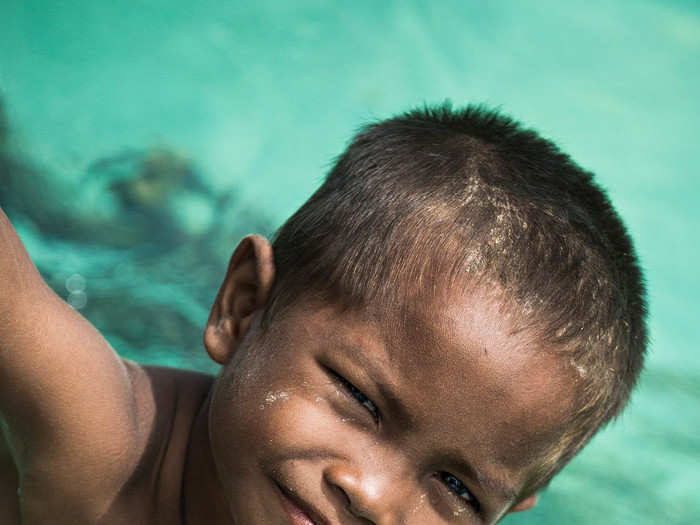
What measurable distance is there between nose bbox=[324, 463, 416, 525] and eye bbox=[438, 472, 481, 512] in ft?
0.34

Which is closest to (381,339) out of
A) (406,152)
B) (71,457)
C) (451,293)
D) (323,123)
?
(451,293)

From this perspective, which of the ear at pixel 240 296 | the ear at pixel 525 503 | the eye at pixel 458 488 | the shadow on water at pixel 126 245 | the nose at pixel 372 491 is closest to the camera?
the nose at pixel 372 491

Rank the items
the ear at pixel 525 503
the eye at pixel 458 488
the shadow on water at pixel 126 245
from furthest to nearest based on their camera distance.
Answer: the shadow on water at pixel 126 245, the ear at pixel 525 503, the eye at pixel 458 488

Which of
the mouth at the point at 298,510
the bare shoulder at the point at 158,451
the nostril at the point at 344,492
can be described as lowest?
the bare shoulder at the point at 158,451

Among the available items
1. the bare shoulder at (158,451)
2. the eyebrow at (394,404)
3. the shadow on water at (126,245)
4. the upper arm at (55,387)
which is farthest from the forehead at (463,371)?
the shadow on water at (126,245)

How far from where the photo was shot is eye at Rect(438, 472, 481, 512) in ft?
6.69

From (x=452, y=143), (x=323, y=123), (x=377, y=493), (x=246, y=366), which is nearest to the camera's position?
(x=377, y=493)

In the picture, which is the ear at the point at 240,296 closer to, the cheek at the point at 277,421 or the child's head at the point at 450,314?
the child's head at the point at 450,314

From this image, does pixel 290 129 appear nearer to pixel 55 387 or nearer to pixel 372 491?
pixel 55 387

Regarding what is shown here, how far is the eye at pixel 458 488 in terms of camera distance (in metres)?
2.04

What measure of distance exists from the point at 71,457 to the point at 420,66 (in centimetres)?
504

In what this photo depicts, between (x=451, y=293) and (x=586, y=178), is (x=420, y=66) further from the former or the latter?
(x=451, y=293)

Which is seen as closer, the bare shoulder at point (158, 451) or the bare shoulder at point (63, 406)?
the bare shoulder at point (63, 406)

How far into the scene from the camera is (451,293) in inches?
79.0
